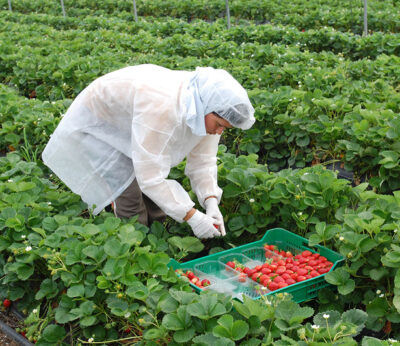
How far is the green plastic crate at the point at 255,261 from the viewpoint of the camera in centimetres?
304

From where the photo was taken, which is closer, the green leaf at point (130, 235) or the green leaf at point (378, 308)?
the green leaf at point (378, 308)

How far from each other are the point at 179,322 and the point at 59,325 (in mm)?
952

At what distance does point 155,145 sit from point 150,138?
5 centimetres

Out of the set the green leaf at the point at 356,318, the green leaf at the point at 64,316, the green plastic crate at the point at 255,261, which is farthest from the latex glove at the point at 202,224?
the green leaf at the point at 356,318

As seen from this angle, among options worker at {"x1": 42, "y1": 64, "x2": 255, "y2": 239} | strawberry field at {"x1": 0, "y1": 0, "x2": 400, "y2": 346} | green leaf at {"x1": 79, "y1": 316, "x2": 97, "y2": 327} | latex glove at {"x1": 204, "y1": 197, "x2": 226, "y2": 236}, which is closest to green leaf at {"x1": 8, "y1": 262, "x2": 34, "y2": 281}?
strawberry field at {"x1": 0, "y1": 0, "x2": 400, "y2": 346}

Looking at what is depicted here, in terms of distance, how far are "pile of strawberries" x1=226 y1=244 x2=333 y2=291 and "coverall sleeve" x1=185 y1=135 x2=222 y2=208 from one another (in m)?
0.46

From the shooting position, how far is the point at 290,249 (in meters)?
3.61

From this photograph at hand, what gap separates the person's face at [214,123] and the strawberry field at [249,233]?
679 mm

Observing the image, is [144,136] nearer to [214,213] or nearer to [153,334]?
[214,213]

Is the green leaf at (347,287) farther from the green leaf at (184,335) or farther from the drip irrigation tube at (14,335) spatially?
the drip irrigation tube at (14,335)

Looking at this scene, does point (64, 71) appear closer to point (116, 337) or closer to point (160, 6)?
point (116, 337)

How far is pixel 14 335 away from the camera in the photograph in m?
3.27

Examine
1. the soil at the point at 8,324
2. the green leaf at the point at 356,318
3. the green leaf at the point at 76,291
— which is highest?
the green leaf at the point at 356,318

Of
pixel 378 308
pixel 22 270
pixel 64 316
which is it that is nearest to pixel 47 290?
pixel 22 270
